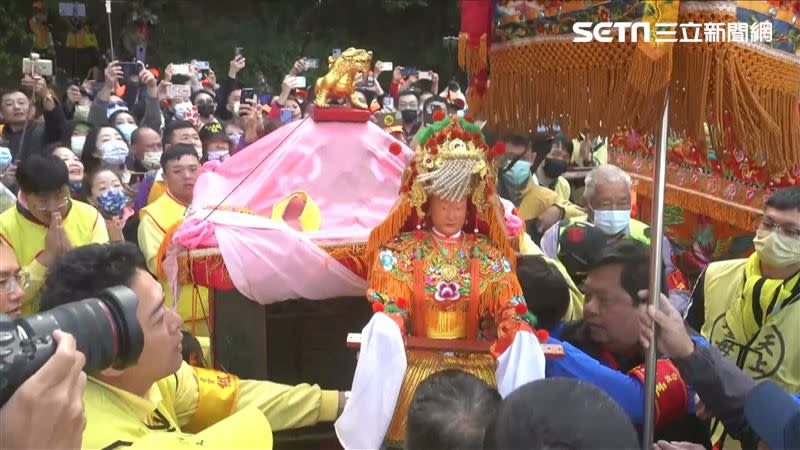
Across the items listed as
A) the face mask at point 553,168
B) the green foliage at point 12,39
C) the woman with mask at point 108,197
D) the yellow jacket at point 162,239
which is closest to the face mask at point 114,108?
the woman with mask at point 108,197

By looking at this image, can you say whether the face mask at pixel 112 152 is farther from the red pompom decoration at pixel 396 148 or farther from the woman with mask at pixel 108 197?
the red pompom decoration at pixel 396 148

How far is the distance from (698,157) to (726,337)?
5.63 feet

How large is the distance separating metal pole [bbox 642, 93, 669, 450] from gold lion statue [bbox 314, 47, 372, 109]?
1.88 meters

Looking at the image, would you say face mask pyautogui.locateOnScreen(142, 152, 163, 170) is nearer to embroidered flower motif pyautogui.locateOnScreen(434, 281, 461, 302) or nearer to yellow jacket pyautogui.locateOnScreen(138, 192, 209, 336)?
yellow jacket pyautogui.locateOnScreen(138, 192, 209, 336)

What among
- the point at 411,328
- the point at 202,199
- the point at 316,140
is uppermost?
the point at 316,140

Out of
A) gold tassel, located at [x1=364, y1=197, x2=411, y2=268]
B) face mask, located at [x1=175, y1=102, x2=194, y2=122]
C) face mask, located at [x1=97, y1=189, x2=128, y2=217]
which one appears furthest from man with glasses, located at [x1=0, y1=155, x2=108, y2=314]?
face mask, located at [x1=175, y1=102, x2=194, y2=122]

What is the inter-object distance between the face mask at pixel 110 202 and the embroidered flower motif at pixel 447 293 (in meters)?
1.86

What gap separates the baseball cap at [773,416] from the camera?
5.59ft

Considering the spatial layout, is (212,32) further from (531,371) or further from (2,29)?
(531,371)

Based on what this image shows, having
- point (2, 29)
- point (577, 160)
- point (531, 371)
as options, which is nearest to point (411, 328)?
point (531, 371)

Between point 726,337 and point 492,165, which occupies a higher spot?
point 492,165

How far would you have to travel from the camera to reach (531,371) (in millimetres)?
2709

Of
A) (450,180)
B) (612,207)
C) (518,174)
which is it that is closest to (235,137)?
(518,174)

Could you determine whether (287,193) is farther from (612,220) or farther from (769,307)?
(769,307)
